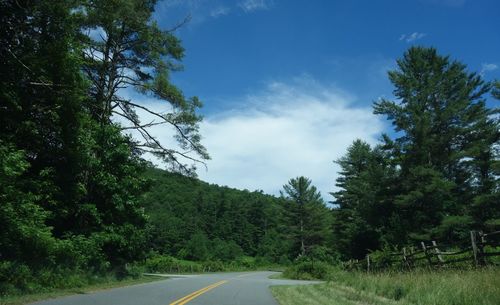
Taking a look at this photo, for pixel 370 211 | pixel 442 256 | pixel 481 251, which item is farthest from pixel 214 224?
pixel 481 251

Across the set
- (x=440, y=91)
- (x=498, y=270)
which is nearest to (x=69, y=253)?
(x=498, y=270)

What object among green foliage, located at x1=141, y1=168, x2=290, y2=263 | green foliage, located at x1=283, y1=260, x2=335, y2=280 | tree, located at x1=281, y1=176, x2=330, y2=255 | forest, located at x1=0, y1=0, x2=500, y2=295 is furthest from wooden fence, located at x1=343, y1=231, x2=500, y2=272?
green foliage, located at x1=141, y1=168, x2=290, y2=263

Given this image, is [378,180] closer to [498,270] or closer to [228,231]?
[498,270]

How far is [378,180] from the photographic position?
1770 inches

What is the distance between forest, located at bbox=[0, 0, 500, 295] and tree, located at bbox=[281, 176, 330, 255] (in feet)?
91.4

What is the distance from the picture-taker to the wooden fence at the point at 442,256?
1628 cm

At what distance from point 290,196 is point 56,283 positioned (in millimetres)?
78718

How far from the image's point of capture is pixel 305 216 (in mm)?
92375

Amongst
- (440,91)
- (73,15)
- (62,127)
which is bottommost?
(62,127)

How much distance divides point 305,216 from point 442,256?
237 feet

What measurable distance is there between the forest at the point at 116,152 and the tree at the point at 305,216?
2787 centimetres

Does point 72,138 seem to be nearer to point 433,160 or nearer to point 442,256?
point 442,256

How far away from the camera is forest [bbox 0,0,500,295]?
1633 cm

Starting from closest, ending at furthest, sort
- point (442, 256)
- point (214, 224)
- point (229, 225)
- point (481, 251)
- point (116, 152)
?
point (481, 251) → point (442, 256) → point (116, 152) → point (214, 224) → point (229, 225)
